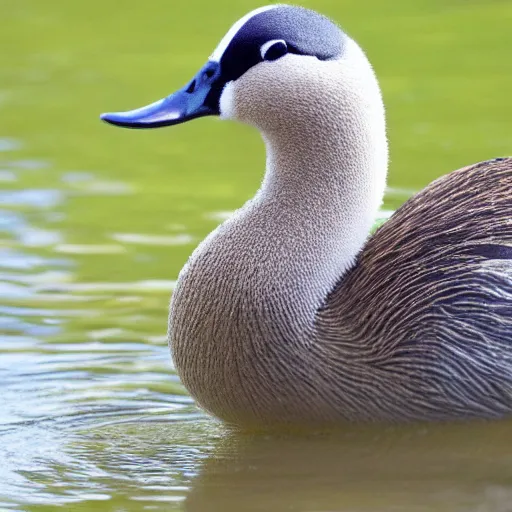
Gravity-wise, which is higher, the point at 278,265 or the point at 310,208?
the point at 310,208

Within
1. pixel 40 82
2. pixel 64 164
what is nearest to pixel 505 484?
pixel 64 164

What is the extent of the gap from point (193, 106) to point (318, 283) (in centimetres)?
88

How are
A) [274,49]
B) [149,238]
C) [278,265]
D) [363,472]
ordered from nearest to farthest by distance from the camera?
[363,472]
[274,49]
[278,265]
[149,238]

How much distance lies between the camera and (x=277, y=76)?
20.0 ft

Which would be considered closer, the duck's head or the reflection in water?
the reflection in water

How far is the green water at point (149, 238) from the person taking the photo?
19.1 ft

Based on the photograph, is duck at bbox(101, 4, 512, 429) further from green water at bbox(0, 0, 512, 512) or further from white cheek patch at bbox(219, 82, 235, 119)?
green water at bbox(0, 0, 512, 512)

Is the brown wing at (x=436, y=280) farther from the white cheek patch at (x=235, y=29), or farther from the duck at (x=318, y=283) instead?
the white cheek patch at (x=235, y=29)

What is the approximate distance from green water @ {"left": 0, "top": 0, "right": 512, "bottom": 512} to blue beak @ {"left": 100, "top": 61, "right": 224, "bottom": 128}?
51.3 inches

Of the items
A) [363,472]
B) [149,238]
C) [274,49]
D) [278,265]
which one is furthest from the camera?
[149,238]

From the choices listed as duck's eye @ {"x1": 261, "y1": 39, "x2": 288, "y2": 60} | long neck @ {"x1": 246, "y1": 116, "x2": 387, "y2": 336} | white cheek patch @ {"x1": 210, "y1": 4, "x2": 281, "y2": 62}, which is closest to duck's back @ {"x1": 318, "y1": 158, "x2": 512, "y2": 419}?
long neck @ {"x1": 246, "y1": 116, "x2": 387, "y2": 336}

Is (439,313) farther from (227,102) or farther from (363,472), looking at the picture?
(227,102)

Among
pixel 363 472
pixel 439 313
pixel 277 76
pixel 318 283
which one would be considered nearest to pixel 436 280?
pixel 439 313

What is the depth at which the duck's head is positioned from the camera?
6.04 metres
